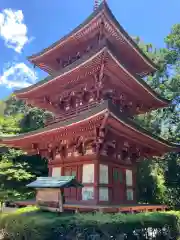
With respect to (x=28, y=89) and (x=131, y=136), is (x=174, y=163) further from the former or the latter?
(x=28, y=89)

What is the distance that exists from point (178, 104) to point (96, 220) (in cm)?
2055

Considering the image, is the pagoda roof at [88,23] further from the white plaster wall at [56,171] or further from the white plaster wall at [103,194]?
the white plaster wall at [103,194]

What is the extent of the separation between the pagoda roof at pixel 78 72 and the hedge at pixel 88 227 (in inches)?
270

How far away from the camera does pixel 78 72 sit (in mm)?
13102

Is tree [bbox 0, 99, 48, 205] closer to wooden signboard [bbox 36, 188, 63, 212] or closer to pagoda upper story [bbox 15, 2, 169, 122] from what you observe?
pagoda upper story [bbox 15, 2, 169, 122]

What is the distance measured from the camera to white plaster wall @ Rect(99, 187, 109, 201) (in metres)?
11.7

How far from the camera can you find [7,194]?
63.7ft

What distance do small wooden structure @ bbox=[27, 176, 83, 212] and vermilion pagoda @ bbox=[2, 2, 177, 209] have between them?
6.79ft

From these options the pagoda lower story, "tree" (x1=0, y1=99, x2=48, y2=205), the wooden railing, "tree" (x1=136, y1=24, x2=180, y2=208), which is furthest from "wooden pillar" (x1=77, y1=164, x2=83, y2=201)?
"tree" (x1=136, y1=24, x2=180, y2=208)

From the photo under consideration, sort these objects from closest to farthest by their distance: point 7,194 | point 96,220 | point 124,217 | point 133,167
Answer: point 96,220 < point 124,217 < point 133,167 < point 7,194

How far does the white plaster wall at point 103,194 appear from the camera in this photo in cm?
1173

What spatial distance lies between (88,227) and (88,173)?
15.4ft

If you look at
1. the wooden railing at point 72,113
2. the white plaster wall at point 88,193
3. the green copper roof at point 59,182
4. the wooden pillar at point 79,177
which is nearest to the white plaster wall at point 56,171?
the wooden pillar at point 79,177

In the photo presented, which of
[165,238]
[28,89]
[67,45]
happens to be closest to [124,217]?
[165,238]
